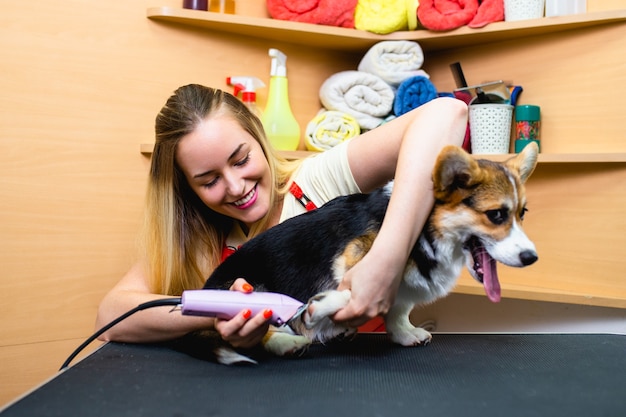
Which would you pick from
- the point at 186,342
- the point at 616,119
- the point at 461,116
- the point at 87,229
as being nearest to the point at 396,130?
the point at 461,116

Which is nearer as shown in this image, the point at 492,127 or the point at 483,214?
the point at 483,214

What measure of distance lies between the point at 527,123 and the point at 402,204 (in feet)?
3.46

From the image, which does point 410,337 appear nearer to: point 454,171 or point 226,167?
point 454,171

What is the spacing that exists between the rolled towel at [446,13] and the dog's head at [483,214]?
1.05 m

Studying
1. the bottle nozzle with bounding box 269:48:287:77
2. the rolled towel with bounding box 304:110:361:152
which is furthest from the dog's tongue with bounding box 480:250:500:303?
the bottle nozzle with bounding box 269:48:287:77

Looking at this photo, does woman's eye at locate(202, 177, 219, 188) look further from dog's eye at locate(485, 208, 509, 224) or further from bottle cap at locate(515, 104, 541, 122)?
bottle cap at locate(515, 104, 541, 122)

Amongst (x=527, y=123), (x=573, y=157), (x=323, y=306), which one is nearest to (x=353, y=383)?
(x=323, y=306)

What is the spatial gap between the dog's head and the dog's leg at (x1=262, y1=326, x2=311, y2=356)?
275mm

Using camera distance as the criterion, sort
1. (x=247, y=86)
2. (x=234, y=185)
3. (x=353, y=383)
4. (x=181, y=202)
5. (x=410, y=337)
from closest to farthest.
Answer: (x=353, y=383) → (x=410, y=337) → (x=234, y=185) → (x=181, y=202) → (x=247, y=86)

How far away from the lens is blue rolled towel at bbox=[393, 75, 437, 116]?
199 centimetres

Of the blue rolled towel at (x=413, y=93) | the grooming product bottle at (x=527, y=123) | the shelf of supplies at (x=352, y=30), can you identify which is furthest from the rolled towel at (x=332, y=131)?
the grooming product bottle at (x=527, y=123)

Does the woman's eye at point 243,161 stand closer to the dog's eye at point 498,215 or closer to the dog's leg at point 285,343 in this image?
the dog's leg at point 285,343

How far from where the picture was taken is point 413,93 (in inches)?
78.5

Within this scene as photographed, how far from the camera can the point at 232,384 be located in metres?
0.82
